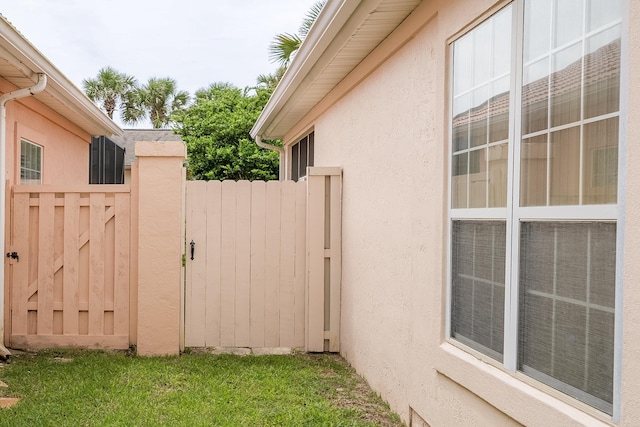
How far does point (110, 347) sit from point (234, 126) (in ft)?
43.0

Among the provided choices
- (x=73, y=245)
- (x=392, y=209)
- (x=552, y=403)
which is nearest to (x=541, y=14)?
(x=552, y=403)

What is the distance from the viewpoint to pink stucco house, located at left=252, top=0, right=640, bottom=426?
190 centimetres

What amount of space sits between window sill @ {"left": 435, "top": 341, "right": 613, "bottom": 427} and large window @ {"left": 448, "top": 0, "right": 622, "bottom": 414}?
4 centimetres

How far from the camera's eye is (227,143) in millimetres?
18438

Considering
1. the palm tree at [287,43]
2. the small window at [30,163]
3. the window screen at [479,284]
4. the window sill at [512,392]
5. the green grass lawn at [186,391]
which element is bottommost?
the green grass lawn at [186,391]

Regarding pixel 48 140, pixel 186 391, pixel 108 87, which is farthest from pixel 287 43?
pixel 108 87

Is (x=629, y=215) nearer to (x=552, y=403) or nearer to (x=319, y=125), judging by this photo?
(x=552, y=403)

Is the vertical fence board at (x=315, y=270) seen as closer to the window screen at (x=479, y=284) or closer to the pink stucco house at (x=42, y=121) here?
the window screen at (x=479, y=284)

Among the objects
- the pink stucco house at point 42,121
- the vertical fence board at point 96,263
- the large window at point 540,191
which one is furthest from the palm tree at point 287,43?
the large window at point 540,191

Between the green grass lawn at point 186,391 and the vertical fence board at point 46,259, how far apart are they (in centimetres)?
43

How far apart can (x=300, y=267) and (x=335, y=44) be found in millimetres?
2431

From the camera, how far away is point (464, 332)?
3.03 meters

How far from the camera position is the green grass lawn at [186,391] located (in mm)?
3910

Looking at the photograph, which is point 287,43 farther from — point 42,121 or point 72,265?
point 72,265
